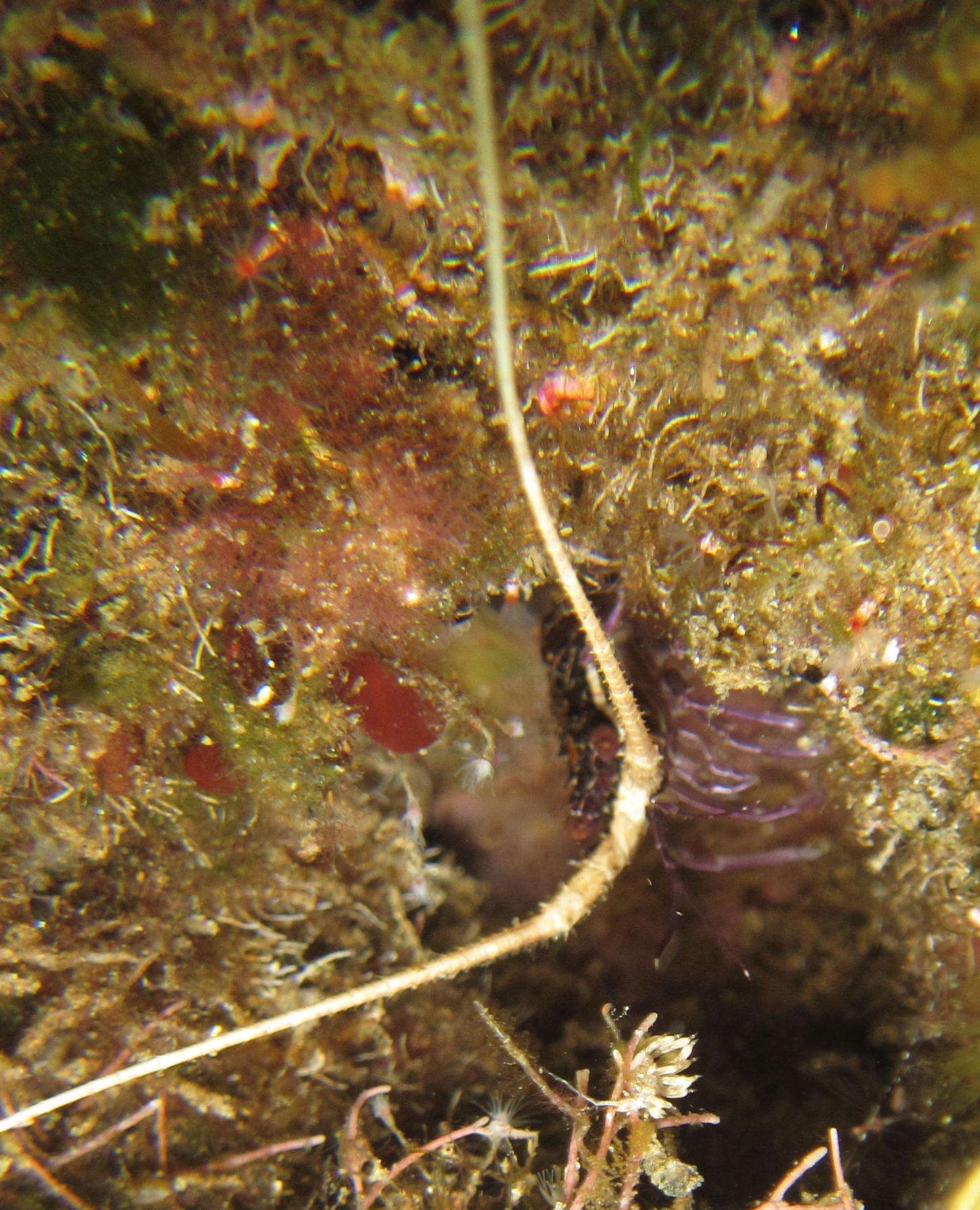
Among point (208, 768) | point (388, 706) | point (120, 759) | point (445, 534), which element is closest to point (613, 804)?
point (388, 706)

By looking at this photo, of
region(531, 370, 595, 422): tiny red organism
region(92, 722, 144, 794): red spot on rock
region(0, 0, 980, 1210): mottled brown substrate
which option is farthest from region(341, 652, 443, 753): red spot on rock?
region(531, 370, 595, 422): tiny red organism

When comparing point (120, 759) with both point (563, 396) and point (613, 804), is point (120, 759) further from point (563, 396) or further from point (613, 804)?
point (563, 396)

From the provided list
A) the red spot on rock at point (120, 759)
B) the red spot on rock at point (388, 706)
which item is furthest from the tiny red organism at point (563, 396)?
the red spot on rock at point (120, 759)

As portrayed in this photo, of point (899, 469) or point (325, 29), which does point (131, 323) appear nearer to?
point (325, 29)

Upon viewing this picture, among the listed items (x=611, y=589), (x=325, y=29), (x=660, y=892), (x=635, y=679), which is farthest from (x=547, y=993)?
(x=325, y=29)

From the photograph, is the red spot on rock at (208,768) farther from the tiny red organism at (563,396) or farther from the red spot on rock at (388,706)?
the tiny red organism at (563,396)

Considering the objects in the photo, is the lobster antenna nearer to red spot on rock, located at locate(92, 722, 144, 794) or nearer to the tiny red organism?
the tiny red organism
